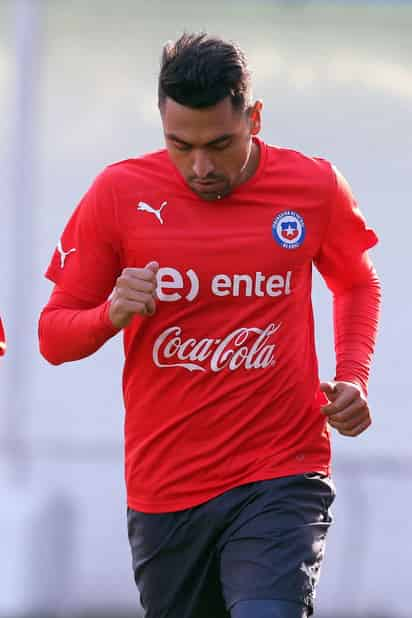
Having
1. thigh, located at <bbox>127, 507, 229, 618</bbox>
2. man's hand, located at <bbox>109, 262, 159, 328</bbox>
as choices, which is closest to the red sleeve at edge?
man's hand, located at <bbox>109, 262, 159, 328</bbox>

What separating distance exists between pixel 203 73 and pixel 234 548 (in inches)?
48.4

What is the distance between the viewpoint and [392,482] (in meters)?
6.97

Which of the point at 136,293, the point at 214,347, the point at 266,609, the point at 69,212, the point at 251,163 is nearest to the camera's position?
the point at 136,293

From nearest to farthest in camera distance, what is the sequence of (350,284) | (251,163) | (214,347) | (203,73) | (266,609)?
(266,609) < (203,73) < (214,347) < (251,163) < (350,284)

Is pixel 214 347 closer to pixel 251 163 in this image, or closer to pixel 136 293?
pixel 136 293

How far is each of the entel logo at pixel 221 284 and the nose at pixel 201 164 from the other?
0.29 meters

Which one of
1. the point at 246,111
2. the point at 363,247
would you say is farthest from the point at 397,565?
the point at 246,111

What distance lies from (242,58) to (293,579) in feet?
4.47

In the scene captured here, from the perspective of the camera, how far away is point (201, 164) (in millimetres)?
4082

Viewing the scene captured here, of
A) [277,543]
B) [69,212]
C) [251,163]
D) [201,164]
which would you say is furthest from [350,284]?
[69,212]

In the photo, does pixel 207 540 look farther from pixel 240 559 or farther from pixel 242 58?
pixel 242 58

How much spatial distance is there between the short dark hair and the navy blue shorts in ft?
3.33

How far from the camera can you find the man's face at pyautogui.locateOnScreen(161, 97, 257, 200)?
4086 millimetres

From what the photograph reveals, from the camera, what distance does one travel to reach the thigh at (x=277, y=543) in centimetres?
411
